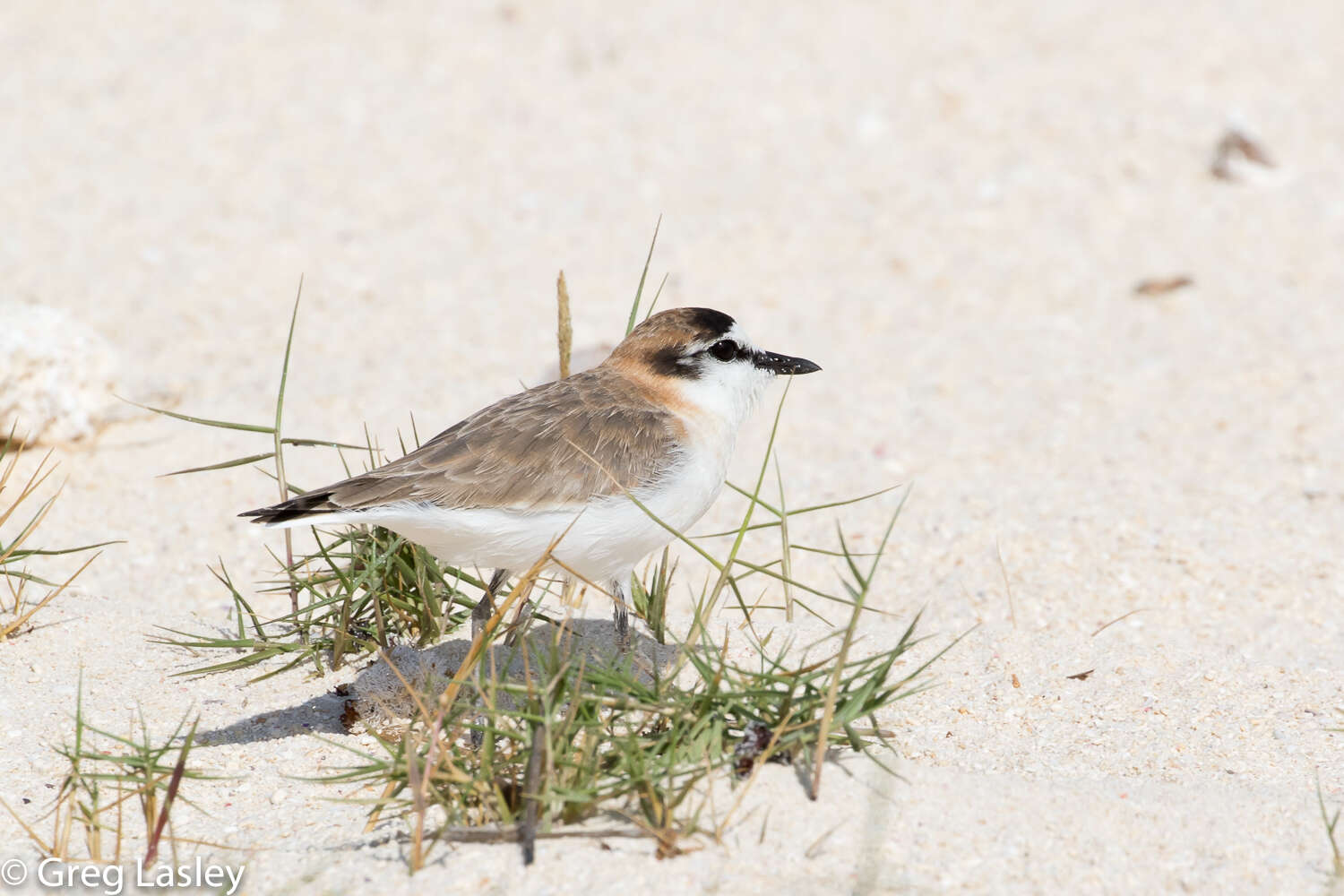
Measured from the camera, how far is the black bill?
4.47 metres

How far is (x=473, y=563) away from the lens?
3900 mm

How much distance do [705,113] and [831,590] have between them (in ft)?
17.3

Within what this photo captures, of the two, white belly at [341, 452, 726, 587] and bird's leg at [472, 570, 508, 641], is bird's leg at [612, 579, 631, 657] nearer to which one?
white belly at [341, 452, 726, 587]

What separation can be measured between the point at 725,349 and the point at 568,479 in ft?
2.63

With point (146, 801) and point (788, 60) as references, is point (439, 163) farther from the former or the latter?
point (146, 801)

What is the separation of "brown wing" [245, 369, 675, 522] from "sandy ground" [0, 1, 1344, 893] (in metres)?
0.69

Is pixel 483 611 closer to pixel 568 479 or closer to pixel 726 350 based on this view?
pixel 568 479

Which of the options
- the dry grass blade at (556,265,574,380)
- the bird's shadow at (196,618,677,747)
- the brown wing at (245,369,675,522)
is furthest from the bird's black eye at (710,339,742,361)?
the bird's shadow at (196,618,677,747)

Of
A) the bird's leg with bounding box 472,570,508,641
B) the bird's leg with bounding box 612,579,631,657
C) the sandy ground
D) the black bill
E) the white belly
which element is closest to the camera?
the sandy ground

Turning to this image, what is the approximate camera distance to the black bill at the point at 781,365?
14.7ft

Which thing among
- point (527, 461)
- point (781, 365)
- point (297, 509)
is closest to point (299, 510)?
point (297, 509)

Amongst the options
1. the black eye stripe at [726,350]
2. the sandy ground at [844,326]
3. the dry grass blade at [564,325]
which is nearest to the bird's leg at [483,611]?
the sandy ground at [844,326]

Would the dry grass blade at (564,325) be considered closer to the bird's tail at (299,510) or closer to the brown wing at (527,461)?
the brown wing at (527,461)

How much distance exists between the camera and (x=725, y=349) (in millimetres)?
4359
